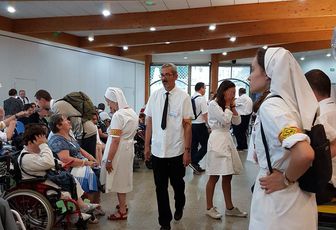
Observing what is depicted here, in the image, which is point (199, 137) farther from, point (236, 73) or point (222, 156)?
point (236, 73)

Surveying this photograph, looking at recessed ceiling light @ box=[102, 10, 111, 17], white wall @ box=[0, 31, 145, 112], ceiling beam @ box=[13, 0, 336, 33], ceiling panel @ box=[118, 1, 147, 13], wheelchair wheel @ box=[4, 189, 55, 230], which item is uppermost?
ceiling panel @ box=[118, 1, 147, 13]

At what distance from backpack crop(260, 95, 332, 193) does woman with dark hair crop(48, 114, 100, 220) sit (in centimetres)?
247

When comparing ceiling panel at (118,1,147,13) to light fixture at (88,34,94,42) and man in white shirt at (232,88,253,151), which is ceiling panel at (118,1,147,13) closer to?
man in white shirt at (232,88,253,151)

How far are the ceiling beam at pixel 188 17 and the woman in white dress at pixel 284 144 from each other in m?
5.71

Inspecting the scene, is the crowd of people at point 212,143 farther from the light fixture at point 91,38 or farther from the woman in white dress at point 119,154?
the light fixture at point 91,38

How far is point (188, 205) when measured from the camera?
411cm

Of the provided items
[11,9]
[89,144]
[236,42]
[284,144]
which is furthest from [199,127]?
[236,42]

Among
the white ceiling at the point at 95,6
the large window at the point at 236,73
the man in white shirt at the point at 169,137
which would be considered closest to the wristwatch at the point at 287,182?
the man in white shirt at the point at 169,137

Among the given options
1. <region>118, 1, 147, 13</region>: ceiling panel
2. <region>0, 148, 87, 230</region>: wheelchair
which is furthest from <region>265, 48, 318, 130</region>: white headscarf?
<region>118, 1, 147, 13</region>: ceiling panel

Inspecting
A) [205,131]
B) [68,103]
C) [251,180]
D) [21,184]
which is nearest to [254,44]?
[205,131]

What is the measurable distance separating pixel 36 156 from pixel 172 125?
1.25 meters

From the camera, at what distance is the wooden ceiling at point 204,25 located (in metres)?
6.76

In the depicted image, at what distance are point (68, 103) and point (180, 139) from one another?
1567mm

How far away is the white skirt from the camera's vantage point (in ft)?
11.6
